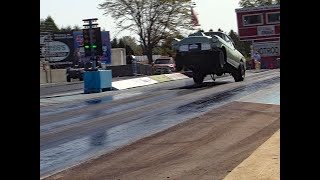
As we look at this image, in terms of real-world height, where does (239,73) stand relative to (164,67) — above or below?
below

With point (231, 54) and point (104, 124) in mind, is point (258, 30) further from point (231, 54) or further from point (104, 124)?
point (104, 124)

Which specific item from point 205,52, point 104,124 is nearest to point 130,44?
point 205,52

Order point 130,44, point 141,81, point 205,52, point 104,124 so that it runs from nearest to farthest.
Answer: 1. point 104,124
2. point 205,52
3. point 141,81
4. point 130,44

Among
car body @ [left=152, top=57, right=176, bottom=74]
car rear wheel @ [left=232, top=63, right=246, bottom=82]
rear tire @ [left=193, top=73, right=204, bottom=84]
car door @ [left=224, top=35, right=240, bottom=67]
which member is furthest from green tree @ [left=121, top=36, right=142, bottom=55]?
car door @ [left=224, top=35, right=240, bottom=67]

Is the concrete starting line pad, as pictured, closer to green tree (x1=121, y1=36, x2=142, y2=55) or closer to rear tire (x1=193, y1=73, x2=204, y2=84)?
rear tire (x1=193, y1=73, x2=204, y2=84)

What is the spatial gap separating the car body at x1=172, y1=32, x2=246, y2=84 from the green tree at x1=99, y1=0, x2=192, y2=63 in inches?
1288

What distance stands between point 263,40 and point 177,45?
34.0m

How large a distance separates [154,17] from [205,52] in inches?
1458

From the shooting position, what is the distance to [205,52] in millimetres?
18328

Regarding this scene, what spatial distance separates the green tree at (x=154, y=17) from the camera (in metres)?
52.3

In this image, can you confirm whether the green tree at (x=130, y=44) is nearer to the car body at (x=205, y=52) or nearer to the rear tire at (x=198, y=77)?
the rear tire at (x=198, y=77)

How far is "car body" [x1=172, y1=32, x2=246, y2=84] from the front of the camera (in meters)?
18.2
